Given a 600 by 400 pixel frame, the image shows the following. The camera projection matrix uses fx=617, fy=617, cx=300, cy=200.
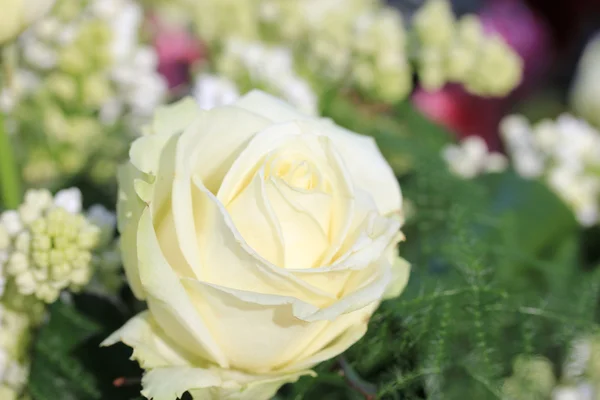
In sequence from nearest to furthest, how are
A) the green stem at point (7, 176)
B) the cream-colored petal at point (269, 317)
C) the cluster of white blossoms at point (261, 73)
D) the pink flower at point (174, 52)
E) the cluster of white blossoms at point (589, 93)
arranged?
1. the cream-colored petal at point (269, 317)
2. the green stem at point (7, 176)
3. the cluster of white blossoms at point (261, 73)
4. the pink flower at point (174, 52)
5. the cluster of white blossoms at point (589, 93)

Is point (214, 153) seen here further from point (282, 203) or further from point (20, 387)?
point (20, 387)

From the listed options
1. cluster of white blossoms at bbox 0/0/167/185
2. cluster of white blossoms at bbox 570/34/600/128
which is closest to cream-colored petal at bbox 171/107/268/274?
cluster of white blossoms at bbox 0/0/167/185

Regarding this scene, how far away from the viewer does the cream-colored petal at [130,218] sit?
0.22 metres

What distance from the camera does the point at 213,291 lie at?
21cm

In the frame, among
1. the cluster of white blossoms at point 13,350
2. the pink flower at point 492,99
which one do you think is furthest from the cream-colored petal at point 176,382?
the pink flower at point 492,99

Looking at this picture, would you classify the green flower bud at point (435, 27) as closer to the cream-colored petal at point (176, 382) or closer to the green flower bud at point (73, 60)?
the green flower bud at point (73, 60)

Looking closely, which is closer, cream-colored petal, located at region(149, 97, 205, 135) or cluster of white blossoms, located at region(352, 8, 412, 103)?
cream-colored petal, located at region(149, 97, 205, 135)

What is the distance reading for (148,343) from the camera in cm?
23

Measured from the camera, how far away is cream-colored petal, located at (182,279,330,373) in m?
0.22

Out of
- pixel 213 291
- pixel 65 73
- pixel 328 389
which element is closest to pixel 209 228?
pixel 213 291

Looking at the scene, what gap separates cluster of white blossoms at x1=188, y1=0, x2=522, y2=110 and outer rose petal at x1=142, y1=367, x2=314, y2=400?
26 centimetres

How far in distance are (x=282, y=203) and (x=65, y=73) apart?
0.88ft

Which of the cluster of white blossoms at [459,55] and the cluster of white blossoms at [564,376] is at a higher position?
the cluster of white blossoms at [459,55]

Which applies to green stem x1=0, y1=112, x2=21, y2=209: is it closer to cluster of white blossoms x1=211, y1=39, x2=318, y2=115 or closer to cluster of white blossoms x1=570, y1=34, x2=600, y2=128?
cluster of white blossoms x1=211, y1=39, x2=318, y2=115
